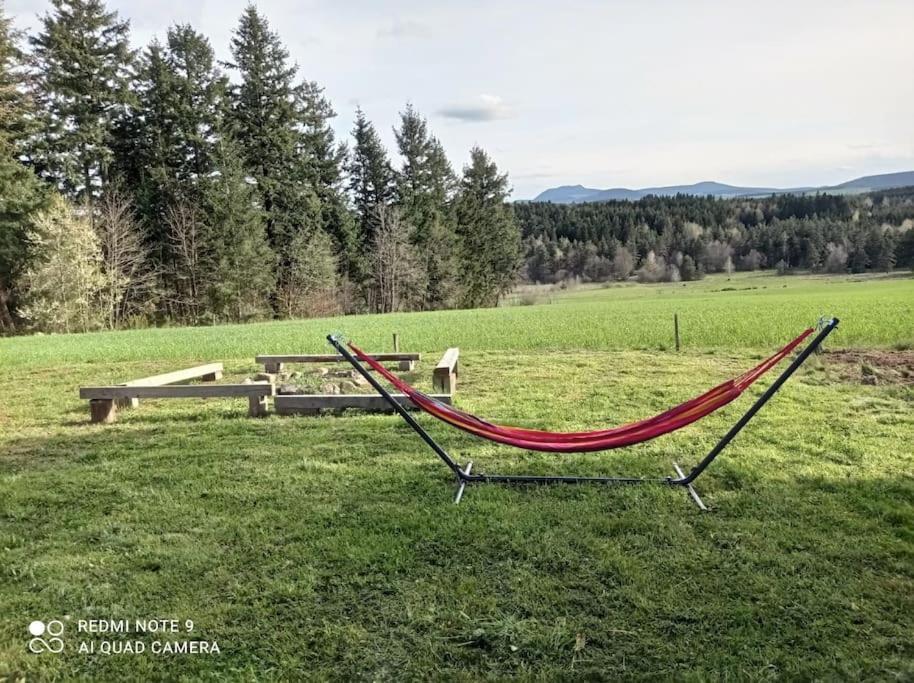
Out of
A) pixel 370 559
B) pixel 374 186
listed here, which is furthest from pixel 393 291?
pixel 370 559

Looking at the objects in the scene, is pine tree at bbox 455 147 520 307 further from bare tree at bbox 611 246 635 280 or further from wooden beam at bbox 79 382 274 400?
wooden beam at bbox 79 382 274 400

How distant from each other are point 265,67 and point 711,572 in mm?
36617

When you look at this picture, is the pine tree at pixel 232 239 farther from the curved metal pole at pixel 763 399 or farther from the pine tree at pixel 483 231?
the curved metal pole at pixel 763 399

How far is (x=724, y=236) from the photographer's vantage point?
79250mm

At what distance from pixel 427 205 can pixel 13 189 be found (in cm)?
2365

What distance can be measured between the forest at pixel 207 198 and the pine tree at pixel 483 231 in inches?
5.4

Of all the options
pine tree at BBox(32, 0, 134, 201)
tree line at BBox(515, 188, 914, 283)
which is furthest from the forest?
tree line at BBox(515, 188, 914, 283)

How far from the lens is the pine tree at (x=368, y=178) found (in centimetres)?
3956

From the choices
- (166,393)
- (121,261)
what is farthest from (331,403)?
(121,261)

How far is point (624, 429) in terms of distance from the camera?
4.18 metres

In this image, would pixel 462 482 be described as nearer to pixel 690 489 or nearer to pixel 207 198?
pixel 690 489

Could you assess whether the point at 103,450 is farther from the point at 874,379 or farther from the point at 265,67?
the point at 265,67

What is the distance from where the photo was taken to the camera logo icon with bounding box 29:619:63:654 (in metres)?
2.68

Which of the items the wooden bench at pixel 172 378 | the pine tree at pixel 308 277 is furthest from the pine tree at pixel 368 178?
the wooden bench at pixel 172 378
